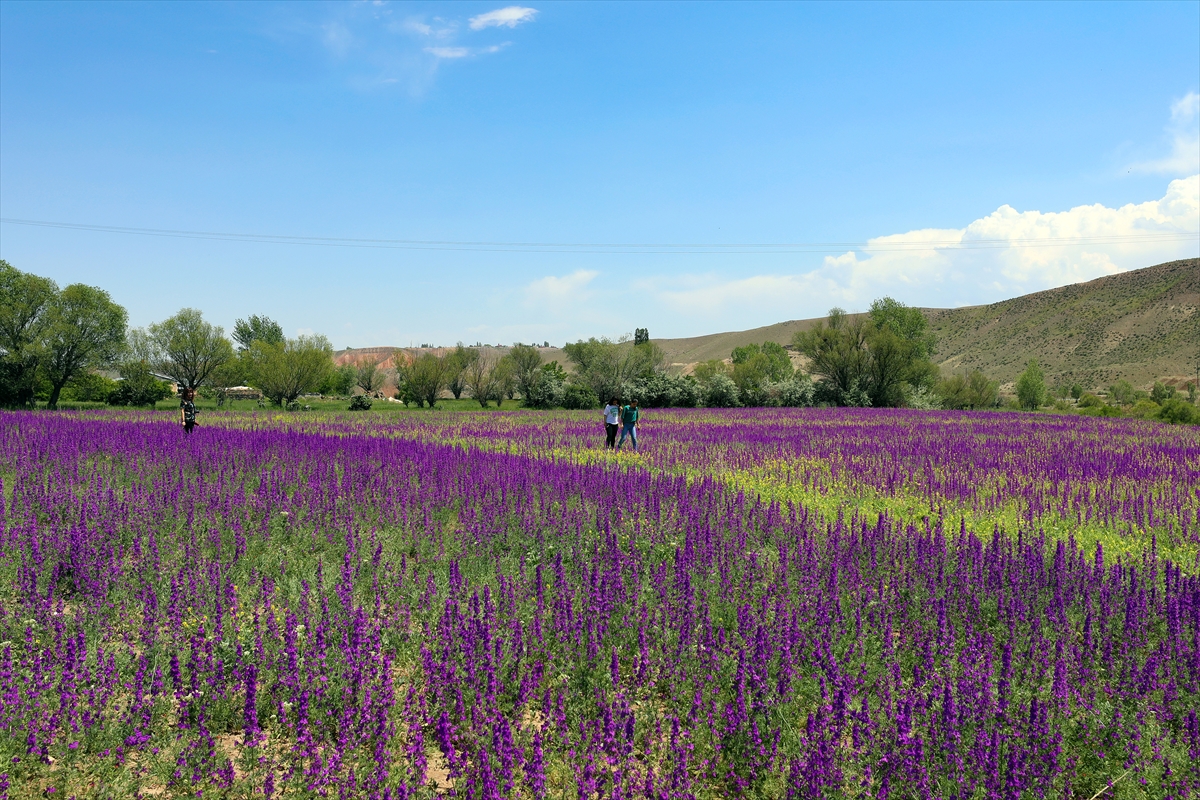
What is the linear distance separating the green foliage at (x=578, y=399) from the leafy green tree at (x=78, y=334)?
3207 cm

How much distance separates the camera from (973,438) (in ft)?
74.4

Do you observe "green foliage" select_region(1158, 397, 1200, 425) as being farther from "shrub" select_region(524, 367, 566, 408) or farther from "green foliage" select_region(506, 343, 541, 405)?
"green foliage" select_region(506, 343, 541, 405)

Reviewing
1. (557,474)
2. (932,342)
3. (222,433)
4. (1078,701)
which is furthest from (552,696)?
(932,342)

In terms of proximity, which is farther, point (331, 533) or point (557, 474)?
Answer: point (557, 474)

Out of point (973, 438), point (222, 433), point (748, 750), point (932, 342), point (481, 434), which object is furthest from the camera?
point (932, 342)

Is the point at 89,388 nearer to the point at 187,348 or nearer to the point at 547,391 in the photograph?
the point at 187,348

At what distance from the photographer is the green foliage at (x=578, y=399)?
169ft

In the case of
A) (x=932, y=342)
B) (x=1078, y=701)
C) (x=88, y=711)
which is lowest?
(x=1078, y=701)

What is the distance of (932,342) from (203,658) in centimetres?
10108

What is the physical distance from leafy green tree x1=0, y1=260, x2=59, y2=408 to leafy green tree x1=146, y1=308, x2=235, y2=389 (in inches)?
503

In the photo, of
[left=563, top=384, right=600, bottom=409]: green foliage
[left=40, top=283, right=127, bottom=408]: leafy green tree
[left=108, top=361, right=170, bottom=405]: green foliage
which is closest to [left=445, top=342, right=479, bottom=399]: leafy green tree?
[left=563, top=384, right=600, bottom=409]: green foliage

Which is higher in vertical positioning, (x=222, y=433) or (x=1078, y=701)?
(x=222, y=433)

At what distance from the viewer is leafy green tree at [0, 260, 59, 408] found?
43.2 metres

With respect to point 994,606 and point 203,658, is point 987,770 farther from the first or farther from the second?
point 203,658
